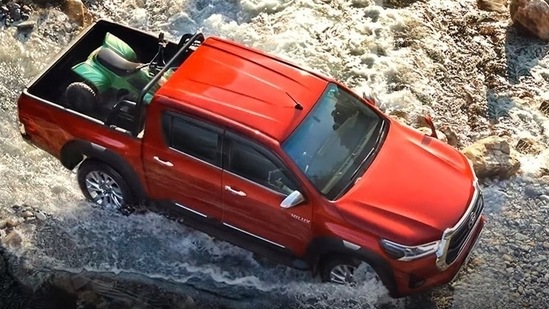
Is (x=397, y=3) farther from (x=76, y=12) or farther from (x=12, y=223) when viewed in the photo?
(x=12, y=223)

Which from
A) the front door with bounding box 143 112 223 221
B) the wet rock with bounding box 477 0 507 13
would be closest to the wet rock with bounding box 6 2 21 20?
the front door with bounding box 143 112 223 221

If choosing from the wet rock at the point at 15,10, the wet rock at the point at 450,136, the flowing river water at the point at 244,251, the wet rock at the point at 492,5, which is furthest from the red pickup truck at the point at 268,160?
the wet rock at the point at 492,5

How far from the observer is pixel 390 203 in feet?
23.2

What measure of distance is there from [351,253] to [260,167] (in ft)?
3.92

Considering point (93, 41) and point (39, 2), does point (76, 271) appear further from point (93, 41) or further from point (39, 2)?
point (39, 2)

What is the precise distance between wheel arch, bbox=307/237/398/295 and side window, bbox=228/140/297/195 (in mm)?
628

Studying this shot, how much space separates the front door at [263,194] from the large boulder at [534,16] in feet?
18.9

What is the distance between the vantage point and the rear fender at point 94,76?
Answer: 26.7 ft

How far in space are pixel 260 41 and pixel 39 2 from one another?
3381 millimetres

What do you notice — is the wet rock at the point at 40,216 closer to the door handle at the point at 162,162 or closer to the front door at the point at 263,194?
the door handle at the point at 162,162

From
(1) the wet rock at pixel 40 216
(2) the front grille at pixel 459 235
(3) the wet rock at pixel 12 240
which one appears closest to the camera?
(2) the front grille at pixel 459 235

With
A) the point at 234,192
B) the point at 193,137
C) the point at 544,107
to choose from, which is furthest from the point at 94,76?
the point at 544,107

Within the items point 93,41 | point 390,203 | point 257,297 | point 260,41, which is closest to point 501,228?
point 390,203

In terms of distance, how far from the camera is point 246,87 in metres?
7.49
